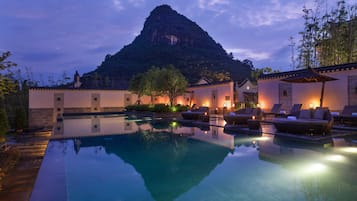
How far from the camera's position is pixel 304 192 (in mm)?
3189

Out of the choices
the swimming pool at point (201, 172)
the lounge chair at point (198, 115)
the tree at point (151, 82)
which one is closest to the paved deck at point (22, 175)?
the swimming pool at point (201, 172)

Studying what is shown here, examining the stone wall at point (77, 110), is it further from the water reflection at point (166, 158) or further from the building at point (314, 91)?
the building at point (314, 91)

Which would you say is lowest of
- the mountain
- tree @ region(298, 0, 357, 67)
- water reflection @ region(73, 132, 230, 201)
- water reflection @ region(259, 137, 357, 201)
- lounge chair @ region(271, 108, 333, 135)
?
water reflection @ region(73, 132, 230, 201)

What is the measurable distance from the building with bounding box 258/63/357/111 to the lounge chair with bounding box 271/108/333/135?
4.88 meters

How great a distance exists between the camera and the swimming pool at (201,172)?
3240 millimetres

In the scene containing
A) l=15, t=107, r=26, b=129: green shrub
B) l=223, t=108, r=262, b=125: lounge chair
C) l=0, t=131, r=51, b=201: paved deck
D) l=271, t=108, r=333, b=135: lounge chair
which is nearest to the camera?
l=0, t=131, r=51, b=201: paved deck

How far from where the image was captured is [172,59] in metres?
43.0

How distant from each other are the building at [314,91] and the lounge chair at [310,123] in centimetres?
488

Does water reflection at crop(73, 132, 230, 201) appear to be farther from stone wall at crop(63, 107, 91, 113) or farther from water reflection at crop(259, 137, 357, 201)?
stone wall at crop(63, 107, 91, 113)

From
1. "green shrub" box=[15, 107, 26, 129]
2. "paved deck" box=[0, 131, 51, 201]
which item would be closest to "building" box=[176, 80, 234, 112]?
"green shrub" box=[15, 107, 26, 129]

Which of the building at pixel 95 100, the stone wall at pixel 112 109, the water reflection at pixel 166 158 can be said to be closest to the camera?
the water reflection at pixel 166 158

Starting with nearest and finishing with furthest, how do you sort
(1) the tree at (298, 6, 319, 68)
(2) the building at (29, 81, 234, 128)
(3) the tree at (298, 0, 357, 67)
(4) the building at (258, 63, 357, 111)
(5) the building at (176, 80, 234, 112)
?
(4) the building at (258, 63, 357, 111) → (3) the tree at (298, 0, 357, 67) → (1) the tree at (298, 6, 319, 68) → (5) the building at (176, 80, 234, 112) → (2) the building at (29, 81, 234, 128)

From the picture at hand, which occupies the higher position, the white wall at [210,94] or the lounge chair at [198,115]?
the white wall at [210,94]

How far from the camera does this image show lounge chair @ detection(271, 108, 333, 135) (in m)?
7.01
